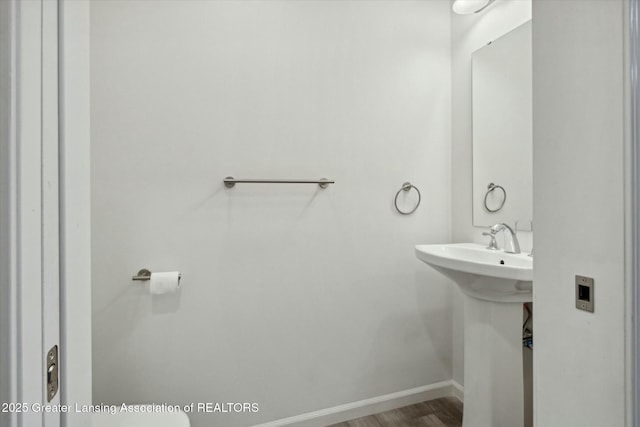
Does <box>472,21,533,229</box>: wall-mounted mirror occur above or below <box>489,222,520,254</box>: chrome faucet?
above

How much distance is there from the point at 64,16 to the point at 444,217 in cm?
199

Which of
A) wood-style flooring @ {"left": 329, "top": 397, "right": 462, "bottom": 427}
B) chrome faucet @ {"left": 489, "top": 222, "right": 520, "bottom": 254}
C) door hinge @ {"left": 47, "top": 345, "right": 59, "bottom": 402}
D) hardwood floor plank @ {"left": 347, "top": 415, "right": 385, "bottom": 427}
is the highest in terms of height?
chrome faucet @ {"left": 489, "top": 222, "right": 520, "bottom": 254}

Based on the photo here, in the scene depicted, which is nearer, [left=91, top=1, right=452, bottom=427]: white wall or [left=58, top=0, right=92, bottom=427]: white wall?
[left=58, top=0, right=92, bottom=427]: white wall

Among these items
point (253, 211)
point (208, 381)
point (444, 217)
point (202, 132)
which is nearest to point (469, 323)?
point (444, 217)

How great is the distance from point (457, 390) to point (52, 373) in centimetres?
214

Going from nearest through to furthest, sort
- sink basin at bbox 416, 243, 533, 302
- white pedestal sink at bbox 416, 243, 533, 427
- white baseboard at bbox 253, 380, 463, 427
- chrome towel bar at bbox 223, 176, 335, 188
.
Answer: sink basin at bbox 416, 243, 533, 302 < white pedestal sink at bbox 416, 243, 533, 427 < chrome towel bar at bbox 223, 176, 335, 188 < white baseboard at bbox 253, 380, 463, 427

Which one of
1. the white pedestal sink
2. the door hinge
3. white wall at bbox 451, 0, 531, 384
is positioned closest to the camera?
the door hinge

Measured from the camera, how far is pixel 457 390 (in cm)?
199

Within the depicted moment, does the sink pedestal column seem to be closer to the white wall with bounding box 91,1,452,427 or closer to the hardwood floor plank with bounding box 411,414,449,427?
the hardwood floor plank with bounding box 411,414,449,427

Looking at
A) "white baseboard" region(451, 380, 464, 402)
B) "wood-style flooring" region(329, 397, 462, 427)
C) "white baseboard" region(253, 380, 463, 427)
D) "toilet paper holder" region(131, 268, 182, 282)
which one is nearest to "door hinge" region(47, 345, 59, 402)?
"toilet paper holder" region(131, 268, 182, 282)

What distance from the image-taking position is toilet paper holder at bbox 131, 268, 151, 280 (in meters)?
1.44

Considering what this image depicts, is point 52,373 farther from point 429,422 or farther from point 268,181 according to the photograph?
point 429,422

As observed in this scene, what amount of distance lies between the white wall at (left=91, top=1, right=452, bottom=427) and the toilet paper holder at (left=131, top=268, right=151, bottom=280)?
0.04 meters

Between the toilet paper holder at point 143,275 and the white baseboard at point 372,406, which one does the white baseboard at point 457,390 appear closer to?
the white baseboard at point 372,406
